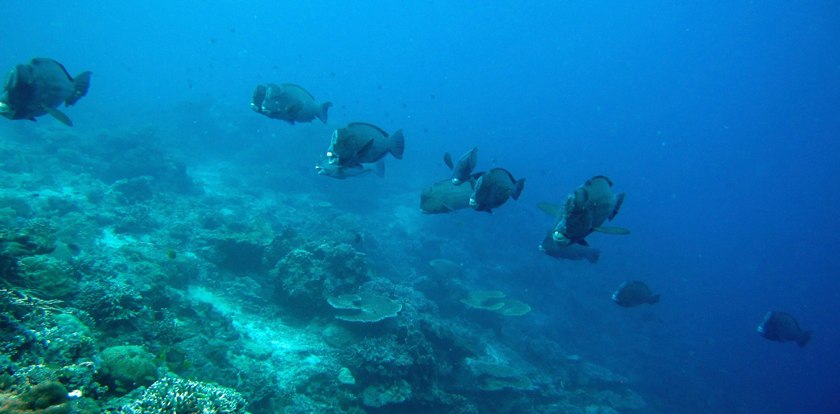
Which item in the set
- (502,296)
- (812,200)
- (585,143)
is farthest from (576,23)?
(502,296)

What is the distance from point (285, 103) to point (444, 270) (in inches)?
470

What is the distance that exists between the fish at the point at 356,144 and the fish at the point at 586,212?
84.5 inches

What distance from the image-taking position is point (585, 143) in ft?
426

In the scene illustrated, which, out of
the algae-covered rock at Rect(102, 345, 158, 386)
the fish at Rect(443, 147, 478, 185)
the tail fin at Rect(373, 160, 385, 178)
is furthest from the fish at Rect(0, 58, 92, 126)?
the fish at Rect(443, 147, 478, 185)

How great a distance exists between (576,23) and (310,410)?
614 feet

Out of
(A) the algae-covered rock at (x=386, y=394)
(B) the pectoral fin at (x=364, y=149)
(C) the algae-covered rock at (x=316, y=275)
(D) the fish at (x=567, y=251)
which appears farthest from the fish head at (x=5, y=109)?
(D) the fish at (x=567, y=251)

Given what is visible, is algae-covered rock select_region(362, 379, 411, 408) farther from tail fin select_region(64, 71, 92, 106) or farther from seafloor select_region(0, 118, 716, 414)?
tail fin select_region(64, 71, 92, 106)

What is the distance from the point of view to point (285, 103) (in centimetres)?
474

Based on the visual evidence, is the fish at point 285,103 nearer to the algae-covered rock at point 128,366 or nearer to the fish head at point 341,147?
the fish head at point 341,147

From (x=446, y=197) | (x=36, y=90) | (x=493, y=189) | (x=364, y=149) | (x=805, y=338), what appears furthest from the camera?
(x=805, y=338)

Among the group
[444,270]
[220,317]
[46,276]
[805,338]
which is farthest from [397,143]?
[805,338]

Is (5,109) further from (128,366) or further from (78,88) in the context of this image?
(128,366)

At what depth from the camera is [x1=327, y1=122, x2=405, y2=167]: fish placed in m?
3.52

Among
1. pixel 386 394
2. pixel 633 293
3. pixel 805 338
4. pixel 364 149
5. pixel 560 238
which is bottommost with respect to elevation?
pixel 386 394
